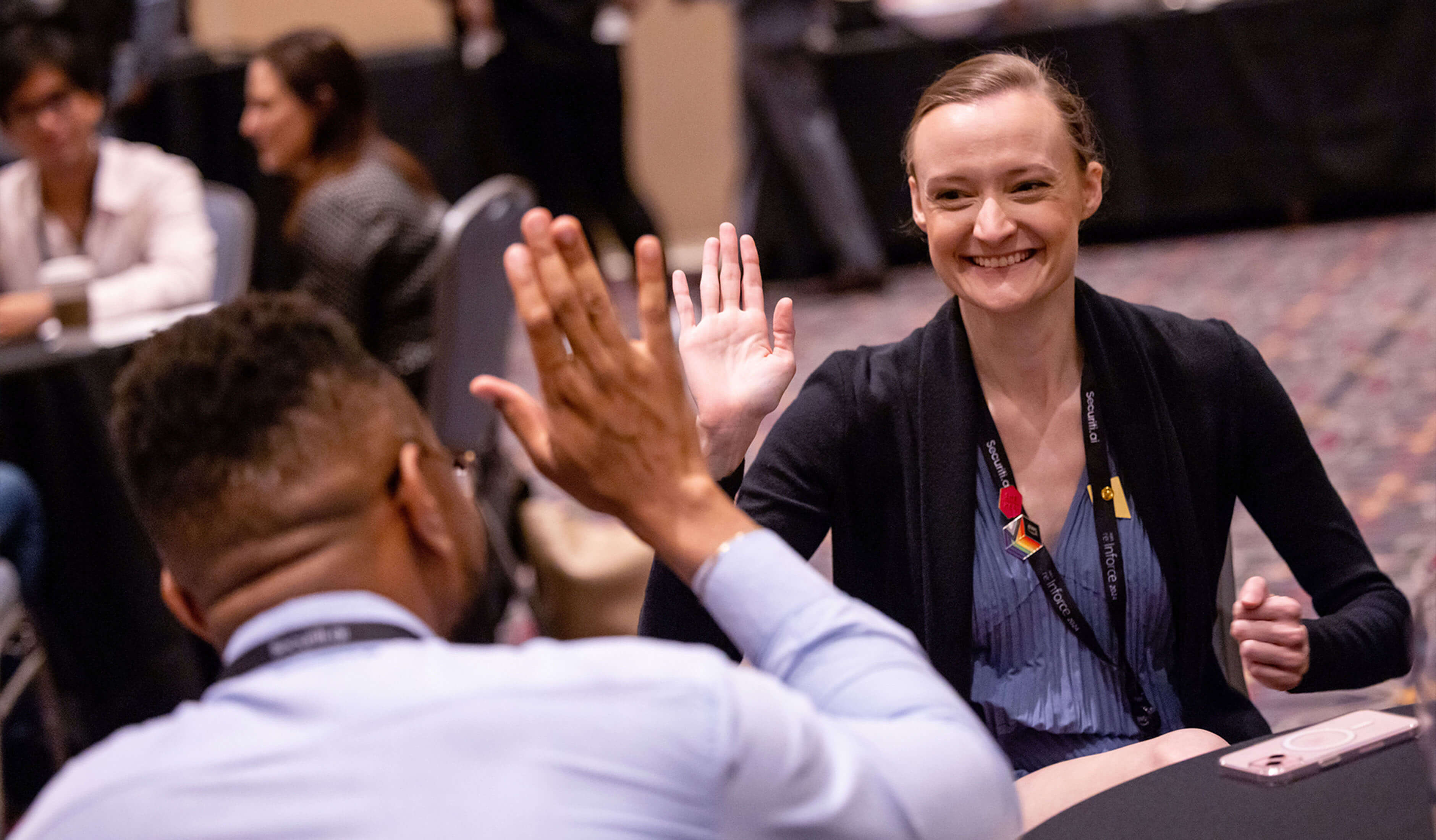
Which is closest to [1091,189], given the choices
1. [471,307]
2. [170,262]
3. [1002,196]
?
[1002,196]

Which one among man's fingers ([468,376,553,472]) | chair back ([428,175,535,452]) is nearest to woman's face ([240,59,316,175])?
chair back ([428,175,535,452])

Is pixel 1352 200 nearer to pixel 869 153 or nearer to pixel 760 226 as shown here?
pixel 869 153

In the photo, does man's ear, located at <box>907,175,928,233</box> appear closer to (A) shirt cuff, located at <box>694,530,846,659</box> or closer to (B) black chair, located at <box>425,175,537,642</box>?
(A) shirt cuff, located at <box>694,530,846,659</box>

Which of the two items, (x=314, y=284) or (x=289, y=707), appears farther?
(x=314, y=284)

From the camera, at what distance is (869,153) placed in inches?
259

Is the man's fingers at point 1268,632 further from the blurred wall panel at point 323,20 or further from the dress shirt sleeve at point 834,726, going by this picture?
the blurred wall panel at point 323,20

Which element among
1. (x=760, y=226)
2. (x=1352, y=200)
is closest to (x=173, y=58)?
(x=760, y=226)

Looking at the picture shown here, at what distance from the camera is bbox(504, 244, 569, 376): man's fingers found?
0.90 meters

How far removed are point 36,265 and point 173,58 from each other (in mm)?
2986

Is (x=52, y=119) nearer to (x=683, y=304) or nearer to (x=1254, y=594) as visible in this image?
(x=683, y=304)

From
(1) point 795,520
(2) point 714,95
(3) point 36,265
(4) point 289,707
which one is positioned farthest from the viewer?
(2) point 714,95

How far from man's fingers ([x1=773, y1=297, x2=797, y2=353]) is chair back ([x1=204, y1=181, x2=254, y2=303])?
2.37m

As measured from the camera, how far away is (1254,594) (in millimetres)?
1261

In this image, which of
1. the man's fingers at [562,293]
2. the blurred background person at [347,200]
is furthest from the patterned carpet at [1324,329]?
the blurred background person at [347,200]
